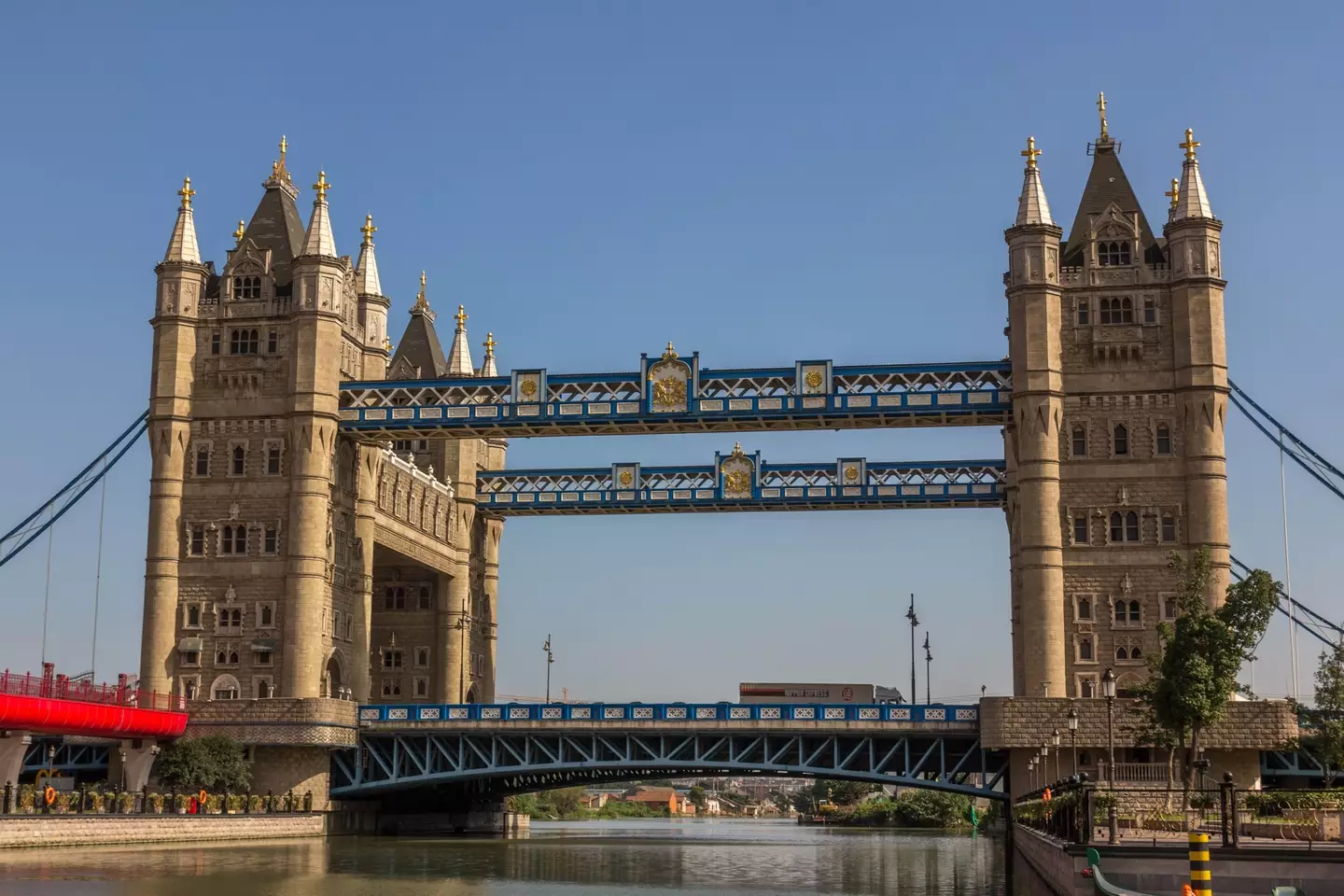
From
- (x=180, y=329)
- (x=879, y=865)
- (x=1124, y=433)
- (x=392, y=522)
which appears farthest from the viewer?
(x=392, y=522)

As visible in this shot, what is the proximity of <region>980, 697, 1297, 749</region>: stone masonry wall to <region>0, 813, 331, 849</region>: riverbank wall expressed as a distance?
3169cm

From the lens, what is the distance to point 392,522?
91500mm

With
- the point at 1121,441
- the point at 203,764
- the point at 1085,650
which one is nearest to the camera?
the point at 1085,650

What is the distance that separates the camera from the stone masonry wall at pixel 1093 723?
71.6 metres

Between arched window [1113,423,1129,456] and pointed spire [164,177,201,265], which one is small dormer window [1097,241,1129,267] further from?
pointed spire [164,177,201,265]

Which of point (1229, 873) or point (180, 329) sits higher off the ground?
point (180, 329)

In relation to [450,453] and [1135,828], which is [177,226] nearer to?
[450,453]

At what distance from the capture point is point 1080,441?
77.2m

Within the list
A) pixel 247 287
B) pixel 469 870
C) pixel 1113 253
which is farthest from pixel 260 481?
pixel 1113 253

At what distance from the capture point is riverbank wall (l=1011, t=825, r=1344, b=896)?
3447cm

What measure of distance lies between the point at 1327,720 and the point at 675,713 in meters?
28.8

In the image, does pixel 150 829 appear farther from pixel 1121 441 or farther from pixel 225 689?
pixel 1121 441

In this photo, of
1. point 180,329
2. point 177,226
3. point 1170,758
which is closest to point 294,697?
point 180,329

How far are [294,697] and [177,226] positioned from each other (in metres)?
25.1
